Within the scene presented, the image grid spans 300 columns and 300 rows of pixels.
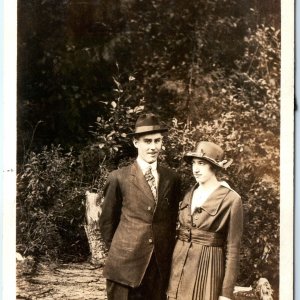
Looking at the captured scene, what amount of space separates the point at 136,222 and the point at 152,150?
180 millimetres

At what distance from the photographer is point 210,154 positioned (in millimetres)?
1492

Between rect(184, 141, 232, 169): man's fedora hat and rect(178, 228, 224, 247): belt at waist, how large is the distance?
0.55ft

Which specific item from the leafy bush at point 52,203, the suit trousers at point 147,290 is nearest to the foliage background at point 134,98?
the leafy bush at point 52,203

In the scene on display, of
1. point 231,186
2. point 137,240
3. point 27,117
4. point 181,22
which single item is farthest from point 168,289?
point 181,22

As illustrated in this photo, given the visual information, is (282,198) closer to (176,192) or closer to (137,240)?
(176,192)

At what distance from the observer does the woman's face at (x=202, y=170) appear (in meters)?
1.48

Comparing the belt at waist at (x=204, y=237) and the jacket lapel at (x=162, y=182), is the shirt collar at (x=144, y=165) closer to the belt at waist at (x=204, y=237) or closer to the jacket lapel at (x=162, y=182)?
the jacket lapel at (x=162, y=182)

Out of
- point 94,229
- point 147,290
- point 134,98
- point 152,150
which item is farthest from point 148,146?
point 147,290

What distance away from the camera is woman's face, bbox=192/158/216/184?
1483 mm

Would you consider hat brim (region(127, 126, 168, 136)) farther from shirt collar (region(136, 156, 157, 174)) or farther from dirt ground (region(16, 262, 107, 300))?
dirt ground (region(16, 262, 107, 300))

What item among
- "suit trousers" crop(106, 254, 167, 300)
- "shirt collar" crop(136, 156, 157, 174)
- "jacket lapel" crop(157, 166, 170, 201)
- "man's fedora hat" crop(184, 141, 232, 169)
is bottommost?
"suit trousers" crop(106, 254, 167, 300)

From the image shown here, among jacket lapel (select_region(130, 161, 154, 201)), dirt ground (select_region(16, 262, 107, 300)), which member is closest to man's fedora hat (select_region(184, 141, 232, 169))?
jacket lapel (select_region(130, 161, 154, 201))

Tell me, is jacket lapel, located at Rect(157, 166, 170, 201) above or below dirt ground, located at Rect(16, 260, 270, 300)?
above

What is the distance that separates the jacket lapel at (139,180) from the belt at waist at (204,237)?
0.41ft
